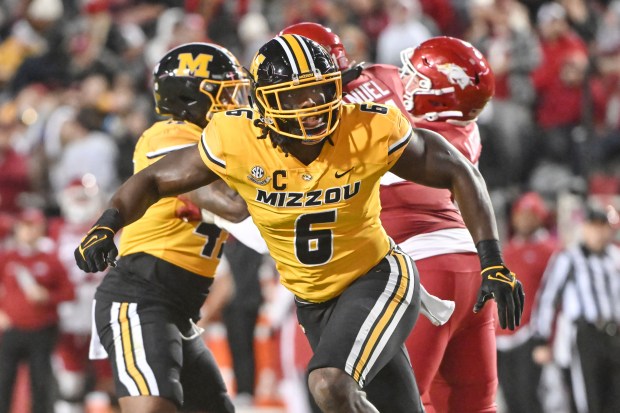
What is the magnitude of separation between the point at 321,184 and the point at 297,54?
0.47 m

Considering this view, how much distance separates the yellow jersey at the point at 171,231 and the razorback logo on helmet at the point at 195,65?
0.88ft

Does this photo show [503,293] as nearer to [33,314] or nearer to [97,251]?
[97,251]

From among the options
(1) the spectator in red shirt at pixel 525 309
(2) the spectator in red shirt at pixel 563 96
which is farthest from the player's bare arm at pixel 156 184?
(2) the spectator in red shirt at pixel 563 96

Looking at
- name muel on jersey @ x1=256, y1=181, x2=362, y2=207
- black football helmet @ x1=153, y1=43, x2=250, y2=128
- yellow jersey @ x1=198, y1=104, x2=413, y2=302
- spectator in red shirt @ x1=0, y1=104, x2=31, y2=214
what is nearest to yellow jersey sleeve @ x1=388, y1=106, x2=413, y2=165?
yellow jersey @ x1=198, y1=104, x2=413, y2=302

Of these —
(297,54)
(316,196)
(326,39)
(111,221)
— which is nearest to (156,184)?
(111,221)

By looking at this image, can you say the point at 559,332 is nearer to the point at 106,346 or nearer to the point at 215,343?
the point at 215,343

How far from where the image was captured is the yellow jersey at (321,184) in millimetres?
4234

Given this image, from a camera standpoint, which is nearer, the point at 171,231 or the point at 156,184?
the point at 156,184

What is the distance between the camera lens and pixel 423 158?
429cm

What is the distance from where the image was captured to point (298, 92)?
4172mm

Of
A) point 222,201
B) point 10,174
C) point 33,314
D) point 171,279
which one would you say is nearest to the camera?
point 222,201

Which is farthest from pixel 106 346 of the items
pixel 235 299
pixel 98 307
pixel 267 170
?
pixel 235 299

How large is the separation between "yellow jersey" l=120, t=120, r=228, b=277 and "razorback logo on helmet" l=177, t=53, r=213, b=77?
0.27 m

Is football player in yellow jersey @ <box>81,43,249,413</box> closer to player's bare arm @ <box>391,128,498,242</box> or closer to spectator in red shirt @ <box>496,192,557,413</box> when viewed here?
player's bare arm @ <box>391,128,498,242</box>
